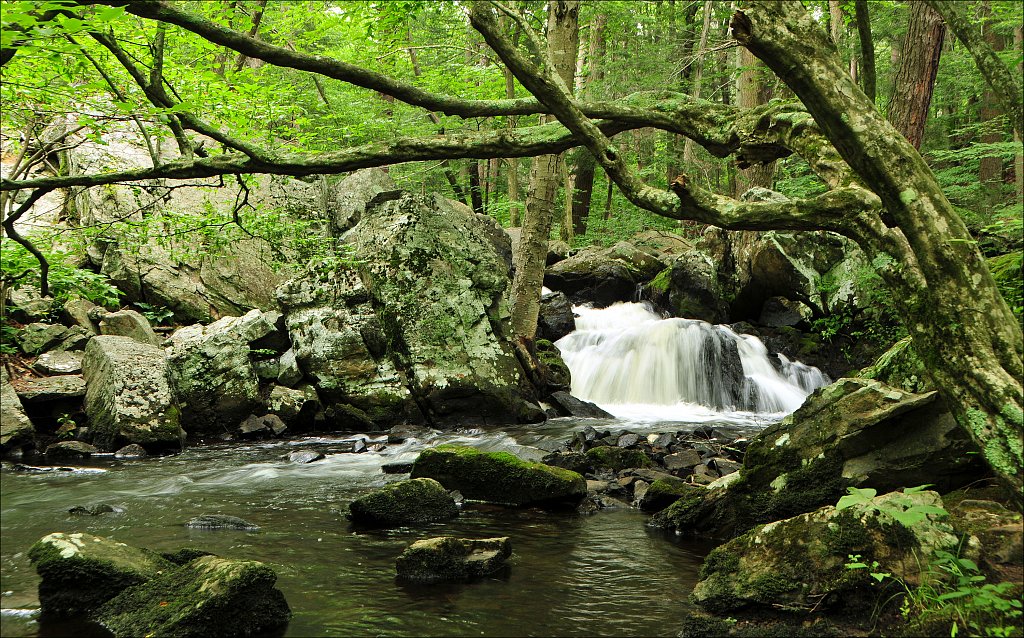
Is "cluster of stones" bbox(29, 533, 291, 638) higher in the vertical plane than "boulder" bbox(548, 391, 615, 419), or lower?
higher

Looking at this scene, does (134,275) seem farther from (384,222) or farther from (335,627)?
(335,627)

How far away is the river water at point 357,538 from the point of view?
15.3 feet

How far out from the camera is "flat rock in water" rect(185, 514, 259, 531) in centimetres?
664

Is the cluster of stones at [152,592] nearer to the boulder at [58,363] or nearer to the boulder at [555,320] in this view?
the boulder at [58,363]

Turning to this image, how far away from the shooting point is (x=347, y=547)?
241 inches

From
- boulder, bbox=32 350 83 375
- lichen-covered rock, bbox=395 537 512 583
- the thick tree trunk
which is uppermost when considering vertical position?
the thick tree trunk

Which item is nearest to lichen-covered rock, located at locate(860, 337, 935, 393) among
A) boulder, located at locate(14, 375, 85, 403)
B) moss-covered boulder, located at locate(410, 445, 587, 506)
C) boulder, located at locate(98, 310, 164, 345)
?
moss-covered boulder, located at locate(410, 445, 587, 506)

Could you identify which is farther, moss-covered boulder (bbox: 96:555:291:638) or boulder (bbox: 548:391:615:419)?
boulder (bbox: 548:391:615:419)

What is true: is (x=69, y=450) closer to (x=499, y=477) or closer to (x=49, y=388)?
(x=49, y=388)

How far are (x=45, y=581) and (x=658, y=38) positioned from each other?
22738 millimetres

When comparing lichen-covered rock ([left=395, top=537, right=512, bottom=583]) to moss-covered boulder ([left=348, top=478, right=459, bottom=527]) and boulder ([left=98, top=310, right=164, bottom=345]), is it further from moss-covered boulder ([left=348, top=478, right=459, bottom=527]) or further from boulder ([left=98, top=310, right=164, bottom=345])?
boulder ([left=98, top=310, right=164, bottom=345])

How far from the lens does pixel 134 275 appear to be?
14391 millimetres

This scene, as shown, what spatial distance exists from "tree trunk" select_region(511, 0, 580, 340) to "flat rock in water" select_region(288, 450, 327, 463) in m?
4.87

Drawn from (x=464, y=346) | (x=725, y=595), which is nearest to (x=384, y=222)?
(x=464, y=346)
